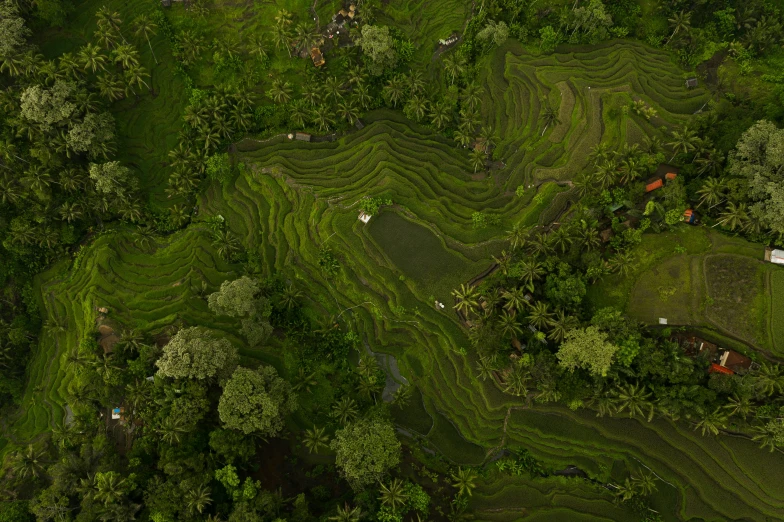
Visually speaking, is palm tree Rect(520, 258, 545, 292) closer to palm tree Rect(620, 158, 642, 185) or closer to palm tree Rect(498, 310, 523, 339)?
palm tree Rect(498, 310, 523, 339)

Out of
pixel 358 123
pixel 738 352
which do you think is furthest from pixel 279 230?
pixel 738 352

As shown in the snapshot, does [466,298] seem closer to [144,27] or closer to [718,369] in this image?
[718,369]

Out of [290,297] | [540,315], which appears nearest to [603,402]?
[540,315]

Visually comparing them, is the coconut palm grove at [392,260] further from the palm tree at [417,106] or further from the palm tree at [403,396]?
the palm tree at [403,396]

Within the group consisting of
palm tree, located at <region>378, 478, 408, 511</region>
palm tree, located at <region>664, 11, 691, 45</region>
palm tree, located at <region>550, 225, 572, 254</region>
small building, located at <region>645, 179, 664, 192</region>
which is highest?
palm tree, located at <region>664, 11, 691, 45</region>

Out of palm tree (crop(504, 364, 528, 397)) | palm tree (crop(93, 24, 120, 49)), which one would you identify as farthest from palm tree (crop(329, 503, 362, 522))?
palm tree (crop(93, 24, 120, 49))

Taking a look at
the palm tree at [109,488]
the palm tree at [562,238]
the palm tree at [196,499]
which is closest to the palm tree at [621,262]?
the palm tree at [562,238]
